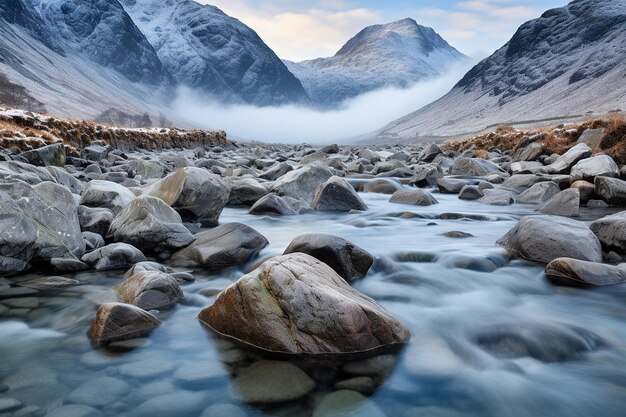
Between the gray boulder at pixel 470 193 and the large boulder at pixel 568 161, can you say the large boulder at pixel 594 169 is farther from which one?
the gray boulder at pixel 470 193

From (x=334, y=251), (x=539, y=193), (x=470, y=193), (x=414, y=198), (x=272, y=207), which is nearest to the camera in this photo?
(x=334, y=251)

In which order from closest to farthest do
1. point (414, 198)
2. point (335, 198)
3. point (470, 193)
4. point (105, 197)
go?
point (105, 197) → point (335, 198) → point (414, 198) → point (470, 193)

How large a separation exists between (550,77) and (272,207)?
16881 centimetres

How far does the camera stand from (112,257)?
649 centimetres

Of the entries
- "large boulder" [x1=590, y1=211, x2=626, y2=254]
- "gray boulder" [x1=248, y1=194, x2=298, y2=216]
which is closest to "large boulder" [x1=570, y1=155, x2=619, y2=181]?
"large boulder" [x1=590, y1=211, x2=626, y2=254]

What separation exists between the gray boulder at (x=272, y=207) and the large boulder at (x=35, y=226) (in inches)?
189

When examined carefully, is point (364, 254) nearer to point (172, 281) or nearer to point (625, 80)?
point (172, 281)

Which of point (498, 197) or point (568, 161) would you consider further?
point (568, 161)

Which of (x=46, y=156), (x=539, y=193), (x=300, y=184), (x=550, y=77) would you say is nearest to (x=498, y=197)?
(x=539, y=193)

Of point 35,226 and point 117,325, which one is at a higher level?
point 35,226

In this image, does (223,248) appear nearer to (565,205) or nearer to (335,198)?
(335,198)

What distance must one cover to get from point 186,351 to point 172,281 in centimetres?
125

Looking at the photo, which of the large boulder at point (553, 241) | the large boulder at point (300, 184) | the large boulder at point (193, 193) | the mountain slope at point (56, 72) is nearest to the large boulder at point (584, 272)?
the large boulder at point (553, 241)

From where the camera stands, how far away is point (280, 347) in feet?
13.5
